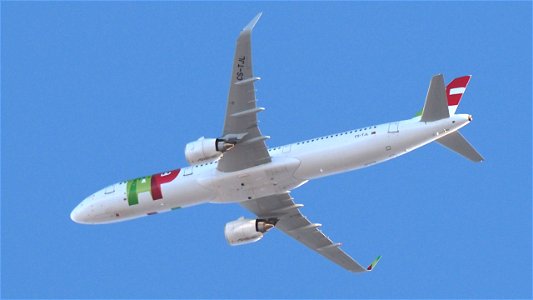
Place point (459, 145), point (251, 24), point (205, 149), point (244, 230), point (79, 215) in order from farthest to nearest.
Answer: point (79, 215) < point (244, 230) < point (459, 145) < point (205, 149) < point (251, 24)

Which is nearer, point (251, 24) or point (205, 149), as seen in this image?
point (251, 24)

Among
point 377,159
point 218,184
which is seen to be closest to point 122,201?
point 218,184

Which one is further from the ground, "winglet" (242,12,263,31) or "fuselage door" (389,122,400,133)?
"winglet" (242,12,263,31)

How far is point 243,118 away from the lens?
5234 cm

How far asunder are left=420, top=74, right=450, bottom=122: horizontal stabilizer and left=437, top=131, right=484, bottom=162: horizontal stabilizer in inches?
70.8

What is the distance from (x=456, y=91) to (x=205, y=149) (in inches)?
530

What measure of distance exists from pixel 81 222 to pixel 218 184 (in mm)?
9704

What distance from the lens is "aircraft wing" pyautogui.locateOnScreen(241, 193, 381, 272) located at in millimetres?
62281

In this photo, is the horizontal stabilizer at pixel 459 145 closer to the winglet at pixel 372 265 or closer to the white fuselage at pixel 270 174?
the white fuselage at pixel 270 174

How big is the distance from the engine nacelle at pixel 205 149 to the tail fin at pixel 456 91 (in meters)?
11.7

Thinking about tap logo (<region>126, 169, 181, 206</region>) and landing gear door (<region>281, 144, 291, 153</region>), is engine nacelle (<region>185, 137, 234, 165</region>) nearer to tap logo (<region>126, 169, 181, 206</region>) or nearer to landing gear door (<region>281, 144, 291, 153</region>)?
landing gear door (<region>281, 144, 291, 153</region>)

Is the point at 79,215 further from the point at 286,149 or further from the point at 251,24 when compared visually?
the point at 251,24

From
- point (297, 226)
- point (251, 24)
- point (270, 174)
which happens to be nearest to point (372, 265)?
point (297, 226)

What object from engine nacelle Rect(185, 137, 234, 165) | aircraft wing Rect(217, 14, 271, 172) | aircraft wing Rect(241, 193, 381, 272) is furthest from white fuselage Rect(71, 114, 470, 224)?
aircraft wing Rect(241, 193, 381, 272)
